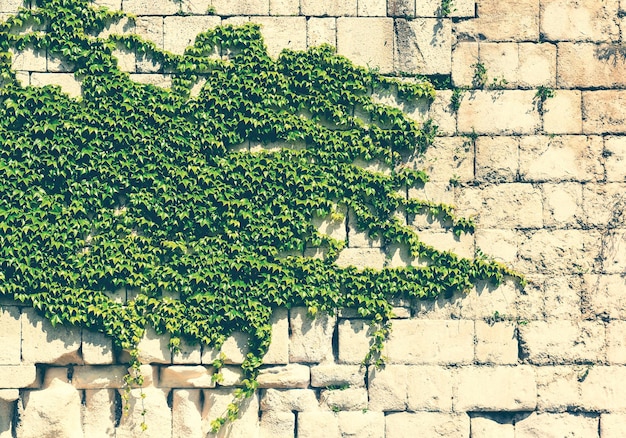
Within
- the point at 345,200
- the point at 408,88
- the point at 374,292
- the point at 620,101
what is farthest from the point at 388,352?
the point at 620,101

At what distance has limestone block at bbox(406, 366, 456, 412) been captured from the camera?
6.64 metres

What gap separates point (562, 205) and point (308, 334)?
8.40 ft

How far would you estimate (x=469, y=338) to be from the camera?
6691mm

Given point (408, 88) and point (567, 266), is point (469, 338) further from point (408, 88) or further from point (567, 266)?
point (408, 88)

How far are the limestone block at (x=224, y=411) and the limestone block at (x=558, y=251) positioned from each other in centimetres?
271

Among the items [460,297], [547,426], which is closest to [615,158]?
[460,297]

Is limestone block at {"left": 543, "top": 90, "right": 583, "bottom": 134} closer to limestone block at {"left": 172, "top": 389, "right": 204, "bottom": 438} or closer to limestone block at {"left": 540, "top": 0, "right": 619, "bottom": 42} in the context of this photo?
limestone block at {"left": 540, "top": 0, "right": 619, "bottom": 42}

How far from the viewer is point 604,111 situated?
6.87m

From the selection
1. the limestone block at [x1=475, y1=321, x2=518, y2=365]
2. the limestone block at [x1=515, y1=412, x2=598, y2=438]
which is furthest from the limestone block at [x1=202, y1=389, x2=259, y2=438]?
the limestone block at [x1=515, y1=412, x2=598, y2=438]

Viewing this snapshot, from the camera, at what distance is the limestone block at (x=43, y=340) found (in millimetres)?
6426

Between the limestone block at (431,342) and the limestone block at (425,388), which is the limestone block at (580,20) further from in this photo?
the limestone block at (425,388)

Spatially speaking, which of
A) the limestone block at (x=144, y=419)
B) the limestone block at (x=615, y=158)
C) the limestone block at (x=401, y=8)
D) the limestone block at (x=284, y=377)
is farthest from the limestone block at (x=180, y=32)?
the limestone block at (x=615, y=158)

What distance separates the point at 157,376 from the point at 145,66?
271 cm

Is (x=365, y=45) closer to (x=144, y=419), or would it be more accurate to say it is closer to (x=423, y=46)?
(x=423, y=46)
